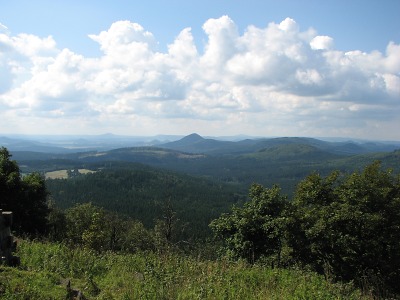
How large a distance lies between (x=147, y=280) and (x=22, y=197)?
28.5 metres

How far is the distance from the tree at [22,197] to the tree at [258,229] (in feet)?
66.1

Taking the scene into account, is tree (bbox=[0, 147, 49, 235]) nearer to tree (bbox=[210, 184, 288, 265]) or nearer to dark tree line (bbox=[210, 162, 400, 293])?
dark tree line (bbox=[210, 162, 400, 293])

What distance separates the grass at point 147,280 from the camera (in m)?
8.95

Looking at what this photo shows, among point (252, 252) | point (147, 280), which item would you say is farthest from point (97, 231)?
point (147, 280)

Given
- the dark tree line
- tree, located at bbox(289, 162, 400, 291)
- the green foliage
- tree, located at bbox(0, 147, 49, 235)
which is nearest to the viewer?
tree, located at bbox(289, 162, 400, 291)

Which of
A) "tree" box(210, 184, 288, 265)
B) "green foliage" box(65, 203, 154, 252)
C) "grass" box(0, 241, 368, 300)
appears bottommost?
"green foliage" box(65, 203, 154, 252)

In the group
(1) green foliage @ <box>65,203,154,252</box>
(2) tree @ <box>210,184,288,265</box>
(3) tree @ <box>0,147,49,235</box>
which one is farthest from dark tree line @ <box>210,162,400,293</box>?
(3) tree @ <box>0,147,49,235</box>

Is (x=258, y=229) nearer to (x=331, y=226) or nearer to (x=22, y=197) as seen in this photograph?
(x=331, y=226)

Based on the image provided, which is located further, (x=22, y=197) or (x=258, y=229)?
(x=22, y=197)

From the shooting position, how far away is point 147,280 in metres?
10.5

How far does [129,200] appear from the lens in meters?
187

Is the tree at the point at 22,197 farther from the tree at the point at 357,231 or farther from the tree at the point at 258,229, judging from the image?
the tree at the point at 357,231

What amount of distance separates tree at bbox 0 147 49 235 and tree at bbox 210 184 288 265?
20.1 m

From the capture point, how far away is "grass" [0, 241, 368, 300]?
29.3 ft
